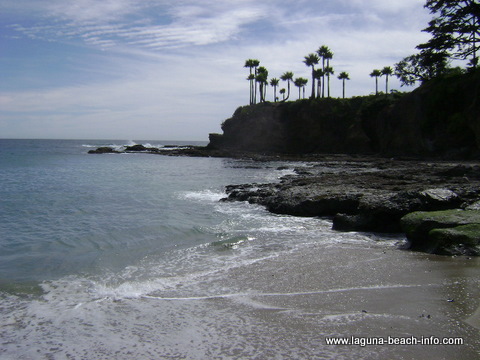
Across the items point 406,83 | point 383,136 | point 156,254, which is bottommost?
point 156,254

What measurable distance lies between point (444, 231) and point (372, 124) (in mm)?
51260

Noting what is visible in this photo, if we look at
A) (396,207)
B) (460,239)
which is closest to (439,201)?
(396,207)

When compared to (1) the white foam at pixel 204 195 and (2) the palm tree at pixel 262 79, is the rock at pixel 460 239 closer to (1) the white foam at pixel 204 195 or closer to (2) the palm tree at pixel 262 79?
(1) the white foam at pixel 204 195

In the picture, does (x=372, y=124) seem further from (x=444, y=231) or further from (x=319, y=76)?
(x=444, y=231)

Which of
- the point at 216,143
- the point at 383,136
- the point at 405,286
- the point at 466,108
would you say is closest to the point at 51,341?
the point at 405,286

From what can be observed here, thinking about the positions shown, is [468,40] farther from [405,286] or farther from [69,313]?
[69,313]

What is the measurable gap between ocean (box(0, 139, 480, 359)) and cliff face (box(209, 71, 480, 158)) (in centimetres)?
3187

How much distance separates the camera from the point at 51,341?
5.11 meters

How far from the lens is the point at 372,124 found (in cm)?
5672

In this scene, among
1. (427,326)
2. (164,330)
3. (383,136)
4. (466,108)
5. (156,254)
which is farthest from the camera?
(383,136)

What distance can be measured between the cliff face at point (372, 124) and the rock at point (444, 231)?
2937cm

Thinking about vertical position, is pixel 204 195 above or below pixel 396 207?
below

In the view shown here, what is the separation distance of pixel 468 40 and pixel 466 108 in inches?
274

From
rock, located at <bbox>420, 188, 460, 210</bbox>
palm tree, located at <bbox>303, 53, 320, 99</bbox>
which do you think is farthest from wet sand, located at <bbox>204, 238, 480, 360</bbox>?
palm tree, located at <bbox>303, 53, 320, 99</bbox>
